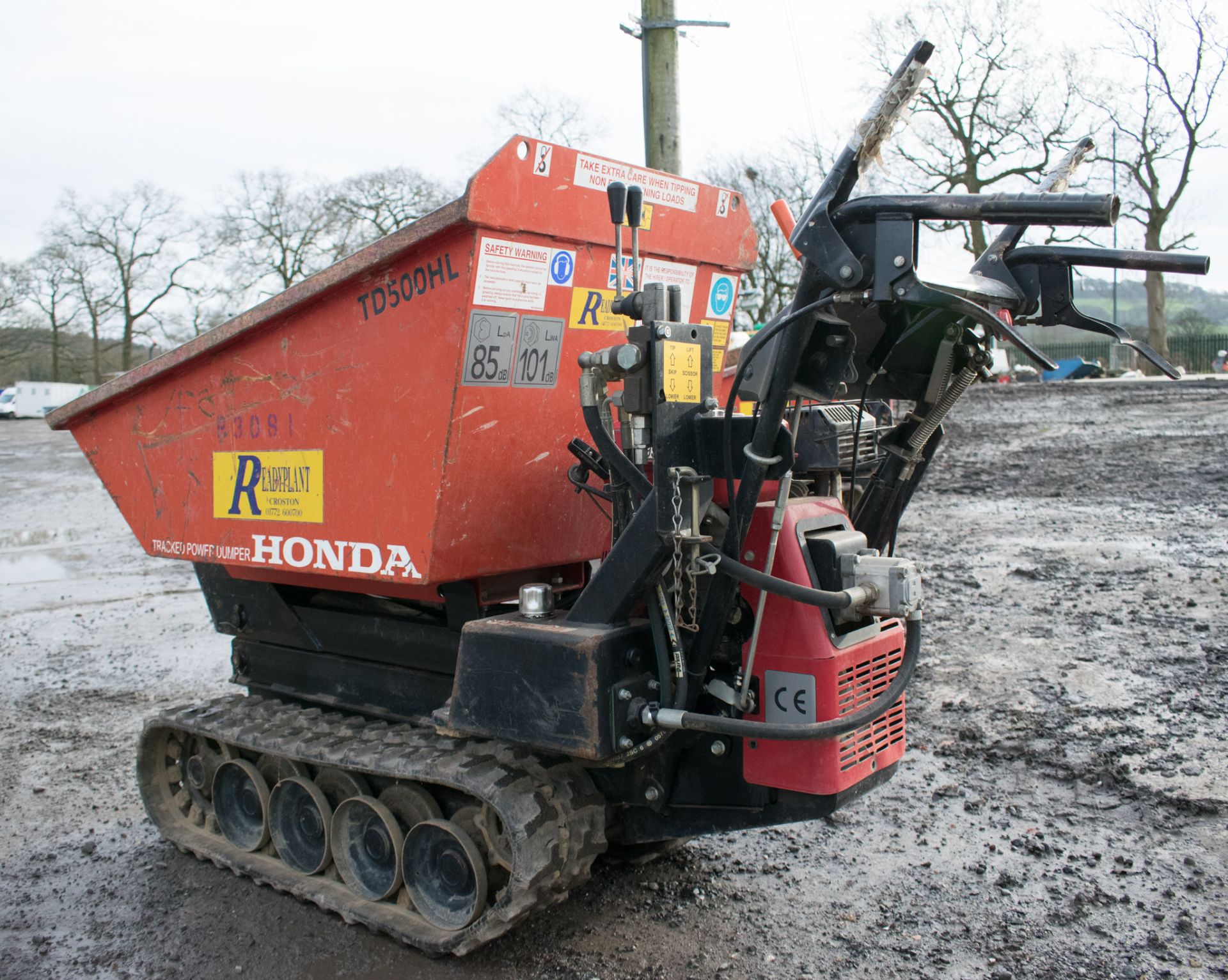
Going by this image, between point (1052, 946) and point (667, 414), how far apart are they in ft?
6.19

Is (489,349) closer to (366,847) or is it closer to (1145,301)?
(366,847)

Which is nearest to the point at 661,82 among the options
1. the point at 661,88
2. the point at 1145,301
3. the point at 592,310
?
the point at 661,88

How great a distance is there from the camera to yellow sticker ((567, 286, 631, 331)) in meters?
3.43

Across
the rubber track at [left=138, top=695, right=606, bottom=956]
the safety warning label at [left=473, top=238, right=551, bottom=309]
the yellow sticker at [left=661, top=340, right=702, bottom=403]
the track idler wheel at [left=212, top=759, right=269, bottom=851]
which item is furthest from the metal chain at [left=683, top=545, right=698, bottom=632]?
the track idler wheel at [left=212, top=759, right=269, bottom=851]

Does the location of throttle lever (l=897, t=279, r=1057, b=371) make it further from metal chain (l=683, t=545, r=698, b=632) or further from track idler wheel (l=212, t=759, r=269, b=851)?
track idler wheel (l=212, t=759, r=269, b=851)

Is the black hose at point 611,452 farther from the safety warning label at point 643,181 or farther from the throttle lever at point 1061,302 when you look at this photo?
the throttle lever at point 1061,302

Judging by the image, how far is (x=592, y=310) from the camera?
3492mm

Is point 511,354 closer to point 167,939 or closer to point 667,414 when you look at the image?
point 667,414

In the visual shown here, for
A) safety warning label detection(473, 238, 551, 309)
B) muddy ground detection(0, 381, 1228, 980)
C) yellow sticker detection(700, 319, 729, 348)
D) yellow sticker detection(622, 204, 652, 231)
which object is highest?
yellow sticker detection(622, 204, 652, 231)

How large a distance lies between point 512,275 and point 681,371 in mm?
640

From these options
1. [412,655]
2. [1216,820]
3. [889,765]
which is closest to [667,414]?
[889,765]

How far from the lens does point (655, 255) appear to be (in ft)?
12.0

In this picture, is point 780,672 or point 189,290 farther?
point 189,290

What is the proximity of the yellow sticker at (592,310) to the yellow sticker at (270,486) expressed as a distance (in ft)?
3.04
